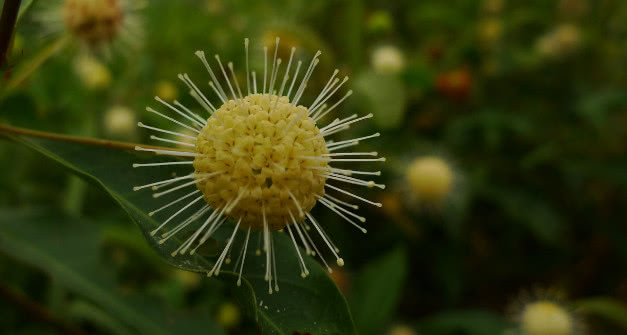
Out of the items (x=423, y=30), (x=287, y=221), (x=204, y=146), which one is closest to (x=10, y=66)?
(x=204, y=146)

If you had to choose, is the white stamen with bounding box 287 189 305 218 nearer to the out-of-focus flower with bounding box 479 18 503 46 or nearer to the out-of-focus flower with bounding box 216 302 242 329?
the out-of-focus flower with bounding box 216 302 242 329

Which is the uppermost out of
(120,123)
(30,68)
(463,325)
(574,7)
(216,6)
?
(574,7)

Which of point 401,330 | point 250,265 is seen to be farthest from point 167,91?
point 250,265

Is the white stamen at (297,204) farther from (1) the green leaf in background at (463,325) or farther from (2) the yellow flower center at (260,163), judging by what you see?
(1) the green leaf in background at (463,325)

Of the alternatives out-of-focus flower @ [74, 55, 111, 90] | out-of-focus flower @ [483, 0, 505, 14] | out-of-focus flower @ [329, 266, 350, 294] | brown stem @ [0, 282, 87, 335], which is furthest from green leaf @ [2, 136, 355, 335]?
out-of-focus flower @ [483, 0, 505, 14]

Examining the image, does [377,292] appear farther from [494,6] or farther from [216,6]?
[216,6]
